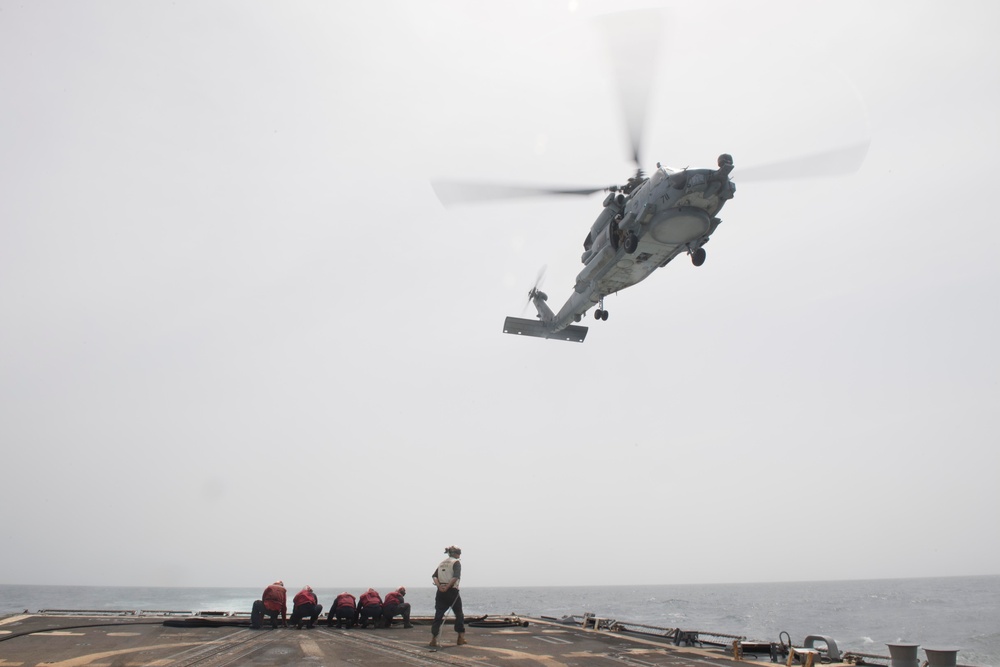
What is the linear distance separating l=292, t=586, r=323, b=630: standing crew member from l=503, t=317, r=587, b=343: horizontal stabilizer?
58.2 feet

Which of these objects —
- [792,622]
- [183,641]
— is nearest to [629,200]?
[183,641]

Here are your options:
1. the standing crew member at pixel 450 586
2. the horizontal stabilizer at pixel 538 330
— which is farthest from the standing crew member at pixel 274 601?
the horizontal stabilizer at pixel 538 330

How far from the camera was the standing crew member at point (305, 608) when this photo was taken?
13.4 m

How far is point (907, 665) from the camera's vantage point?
9047mm

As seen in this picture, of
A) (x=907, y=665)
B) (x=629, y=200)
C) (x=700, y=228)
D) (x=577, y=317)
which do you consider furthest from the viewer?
(x=577, y=317)

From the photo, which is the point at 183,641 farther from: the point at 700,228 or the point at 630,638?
the point at 700,228

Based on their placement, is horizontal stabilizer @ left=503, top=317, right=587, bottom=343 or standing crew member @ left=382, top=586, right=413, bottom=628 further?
horizontal stabilizer @ left=503, top=317, right=587, bottom=343

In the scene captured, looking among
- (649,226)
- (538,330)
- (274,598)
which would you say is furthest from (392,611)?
(538,330)

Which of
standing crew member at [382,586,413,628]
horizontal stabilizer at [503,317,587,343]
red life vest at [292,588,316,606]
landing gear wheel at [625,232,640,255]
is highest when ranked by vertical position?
horizontal stabilizer at [503,317,587,343]

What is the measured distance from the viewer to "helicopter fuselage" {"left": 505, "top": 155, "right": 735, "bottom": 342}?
19.1 m

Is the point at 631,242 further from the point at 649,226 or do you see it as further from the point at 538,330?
the point at 538,330

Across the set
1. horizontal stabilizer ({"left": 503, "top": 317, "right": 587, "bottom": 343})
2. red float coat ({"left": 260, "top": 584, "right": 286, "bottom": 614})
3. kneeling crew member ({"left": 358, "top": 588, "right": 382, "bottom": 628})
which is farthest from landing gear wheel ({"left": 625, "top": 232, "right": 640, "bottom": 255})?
red float coat ({"left": 260, "top": 584, "right": 286, "bottom": 614})

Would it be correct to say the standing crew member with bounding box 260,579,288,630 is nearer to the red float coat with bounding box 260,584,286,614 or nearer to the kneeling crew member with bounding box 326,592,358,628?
the red float coat with bounding box 260,584,286,614

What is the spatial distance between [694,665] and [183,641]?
8.77 meters
